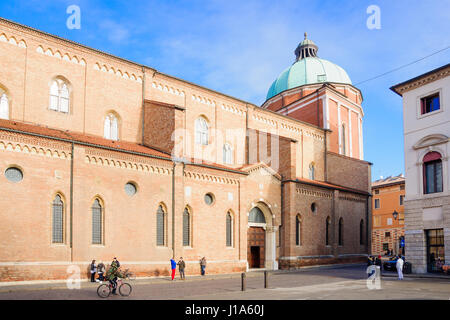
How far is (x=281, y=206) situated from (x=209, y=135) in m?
7.77

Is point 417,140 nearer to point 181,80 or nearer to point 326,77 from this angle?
point 181,80

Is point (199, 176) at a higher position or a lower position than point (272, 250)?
higher

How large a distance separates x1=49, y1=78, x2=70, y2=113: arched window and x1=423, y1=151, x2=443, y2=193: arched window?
21629mm

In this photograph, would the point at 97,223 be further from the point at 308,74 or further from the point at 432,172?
the point at 308,74

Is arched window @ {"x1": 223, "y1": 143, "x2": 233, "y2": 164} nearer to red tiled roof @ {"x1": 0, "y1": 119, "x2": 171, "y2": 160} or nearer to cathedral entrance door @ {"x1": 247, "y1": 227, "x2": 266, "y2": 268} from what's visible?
cathedral entrance door @ {"x1": 247, "y1": 227, "x2": 266, "y2": 268}

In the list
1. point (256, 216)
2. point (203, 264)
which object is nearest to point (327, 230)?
point (256, 216)

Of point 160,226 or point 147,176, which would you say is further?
point 160,226

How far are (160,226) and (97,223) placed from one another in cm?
403

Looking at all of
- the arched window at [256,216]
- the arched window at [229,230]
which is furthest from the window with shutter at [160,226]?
the arched window at [256,216]

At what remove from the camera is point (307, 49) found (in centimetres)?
5494

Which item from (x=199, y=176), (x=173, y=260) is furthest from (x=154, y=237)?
(x=199, y=176)

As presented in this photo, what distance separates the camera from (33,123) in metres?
24.7

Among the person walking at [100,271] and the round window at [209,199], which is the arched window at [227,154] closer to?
the round window at [209,199]

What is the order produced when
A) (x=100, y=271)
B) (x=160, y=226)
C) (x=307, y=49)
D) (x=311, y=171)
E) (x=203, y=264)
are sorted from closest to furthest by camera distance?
(x=100, y=271) → (x=160, y=226) → (x=203, y=264) → (x=311, y=171) → (x=307, y=49)
